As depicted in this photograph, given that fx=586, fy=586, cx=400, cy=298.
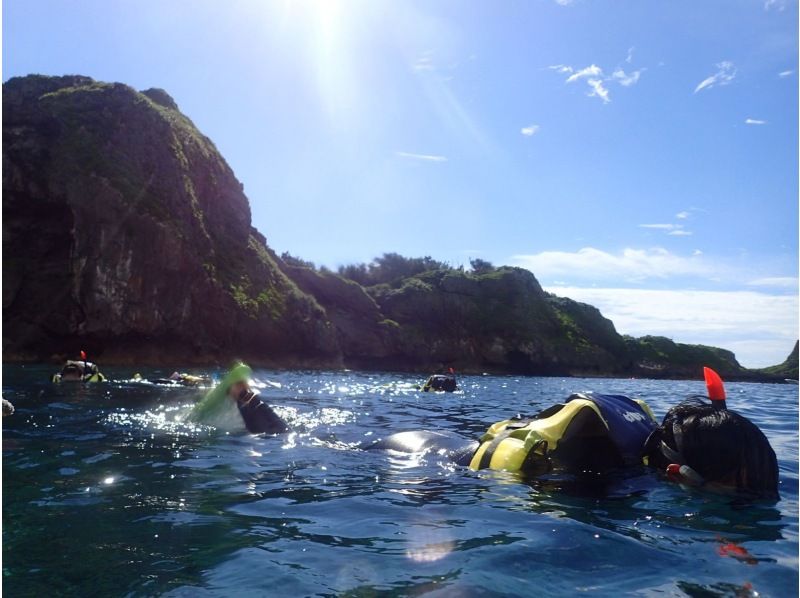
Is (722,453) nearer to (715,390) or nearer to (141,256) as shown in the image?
(715,390)

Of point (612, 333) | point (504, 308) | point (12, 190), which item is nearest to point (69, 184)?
point (12, 190)

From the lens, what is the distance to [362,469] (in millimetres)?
5551

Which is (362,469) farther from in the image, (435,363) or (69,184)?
(435,363)

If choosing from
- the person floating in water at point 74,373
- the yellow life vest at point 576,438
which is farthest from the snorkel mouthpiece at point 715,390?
the person floating in water at point 74,373

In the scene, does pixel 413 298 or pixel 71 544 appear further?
pixel 413 298

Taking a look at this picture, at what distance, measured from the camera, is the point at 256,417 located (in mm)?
7516

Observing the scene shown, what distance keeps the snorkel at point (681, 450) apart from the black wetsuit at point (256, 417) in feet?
15.7

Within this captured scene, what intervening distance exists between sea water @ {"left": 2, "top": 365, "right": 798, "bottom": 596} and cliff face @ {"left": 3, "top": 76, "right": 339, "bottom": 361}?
104ft

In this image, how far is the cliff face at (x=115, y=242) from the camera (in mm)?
34219

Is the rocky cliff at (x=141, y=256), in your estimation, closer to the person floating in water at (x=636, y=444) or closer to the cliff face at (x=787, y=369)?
the person floating in water at (x=636, y=444)

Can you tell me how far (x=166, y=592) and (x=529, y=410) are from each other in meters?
11.9

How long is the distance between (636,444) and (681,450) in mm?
729

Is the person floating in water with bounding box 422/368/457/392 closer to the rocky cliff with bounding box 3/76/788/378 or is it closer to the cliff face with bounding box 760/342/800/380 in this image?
the rocky cliff with bounding box 3/76/788/378

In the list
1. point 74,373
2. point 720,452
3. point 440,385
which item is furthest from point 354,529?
point 440,385
